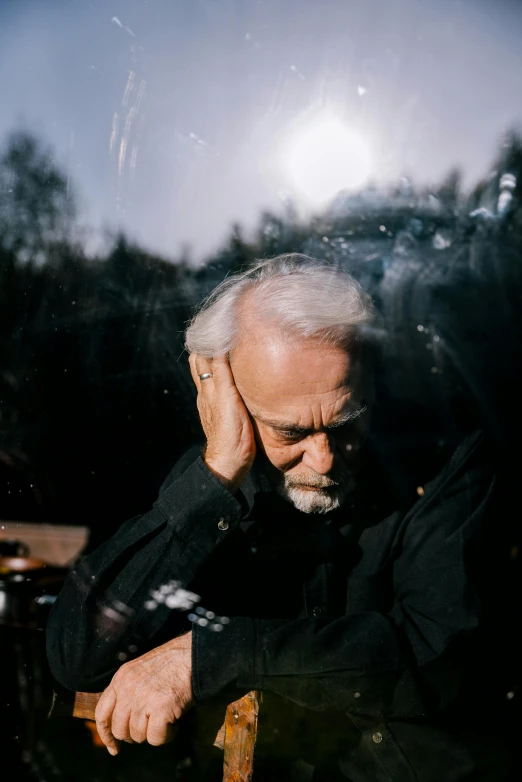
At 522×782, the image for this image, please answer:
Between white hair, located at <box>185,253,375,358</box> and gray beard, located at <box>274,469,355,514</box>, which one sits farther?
gray beard, located at <box>274,469,355,514</box>

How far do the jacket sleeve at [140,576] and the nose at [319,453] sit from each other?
0.92 feet

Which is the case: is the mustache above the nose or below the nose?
below

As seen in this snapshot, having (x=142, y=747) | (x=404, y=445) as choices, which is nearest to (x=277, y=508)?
(x=404, y=445)

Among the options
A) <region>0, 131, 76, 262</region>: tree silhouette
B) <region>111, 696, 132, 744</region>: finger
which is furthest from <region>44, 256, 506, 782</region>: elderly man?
<region>0, 131, 76, 262</region>: tree silhouette

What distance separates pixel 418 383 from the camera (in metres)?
1.43

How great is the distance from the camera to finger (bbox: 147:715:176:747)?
107 centimetres

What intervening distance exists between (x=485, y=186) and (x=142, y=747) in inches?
64.7

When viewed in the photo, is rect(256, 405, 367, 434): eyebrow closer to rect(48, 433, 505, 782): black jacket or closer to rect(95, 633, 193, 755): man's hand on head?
rect(48, 433, 505, 782): black jacket

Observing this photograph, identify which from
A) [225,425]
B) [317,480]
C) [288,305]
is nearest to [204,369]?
[225,425]

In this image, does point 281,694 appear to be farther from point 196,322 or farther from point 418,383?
point 196,322

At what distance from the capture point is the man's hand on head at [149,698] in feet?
3.56

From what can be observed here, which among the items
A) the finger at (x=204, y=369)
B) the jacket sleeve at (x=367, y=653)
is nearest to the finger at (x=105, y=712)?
the jacket sleeve at (x=367, y=653)

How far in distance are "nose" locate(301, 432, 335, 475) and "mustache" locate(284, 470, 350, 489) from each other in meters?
0.02

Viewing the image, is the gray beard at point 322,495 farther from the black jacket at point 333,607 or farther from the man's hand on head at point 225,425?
the man's hand on head at point 225,425
